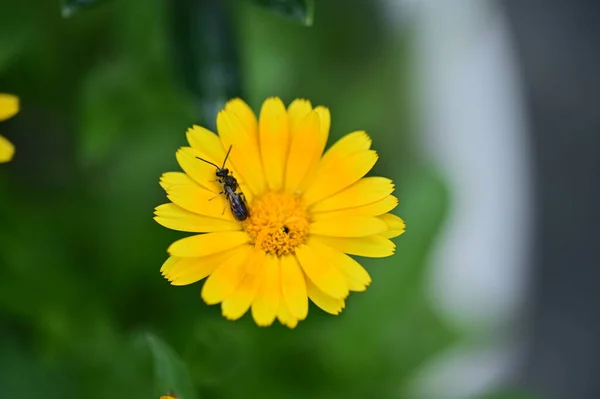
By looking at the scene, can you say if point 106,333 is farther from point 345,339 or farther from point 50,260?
point 345,339

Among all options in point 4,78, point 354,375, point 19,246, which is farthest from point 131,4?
point 354,375

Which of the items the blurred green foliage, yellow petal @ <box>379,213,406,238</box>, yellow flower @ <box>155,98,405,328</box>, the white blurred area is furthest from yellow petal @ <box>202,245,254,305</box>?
the white blurred area

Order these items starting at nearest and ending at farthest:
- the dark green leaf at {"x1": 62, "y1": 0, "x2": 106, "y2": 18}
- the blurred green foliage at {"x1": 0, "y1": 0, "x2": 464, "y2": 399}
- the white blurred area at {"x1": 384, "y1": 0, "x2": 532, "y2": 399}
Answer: the dark green leaf at {"x1": 62, "y1": 0, "x2": 106, "y2": 18} < the blurred green foliage at {"x1": 0, "y1": 0, "x2": 464, "y2": 399} < the white blurred area at {"x1": 384, "y1": 0, "x2": 532, "y2": 399}

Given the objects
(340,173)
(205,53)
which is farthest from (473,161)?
(340,173)

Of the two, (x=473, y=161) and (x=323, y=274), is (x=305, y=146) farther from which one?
(x=473, y=161)

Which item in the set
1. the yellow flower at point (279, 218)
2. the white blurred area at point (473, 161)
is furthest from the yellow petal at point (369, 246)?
the white blurred area at point (473, 161)

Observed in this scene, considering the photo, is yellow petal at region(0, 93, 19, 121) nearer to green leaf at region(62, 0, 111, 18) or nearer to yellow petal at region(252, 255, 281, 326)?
green leaf at region(62, 0, 111, 18)
